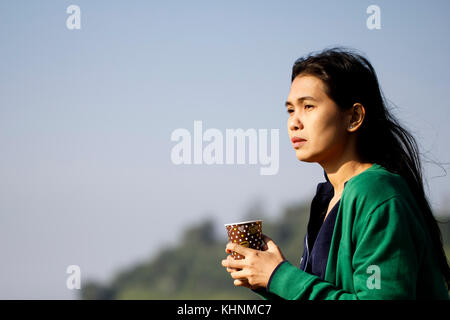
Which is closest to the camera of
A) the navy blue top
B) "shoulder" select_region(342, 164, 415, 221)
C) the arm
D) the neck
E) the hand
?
the arm

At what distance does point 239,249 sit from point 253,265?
127 mm

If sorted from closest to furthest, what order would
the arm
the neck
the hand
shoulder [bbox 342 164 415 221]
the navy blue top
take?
the arm
shoulder [bbox 342 164 415 221]
the hand
the navy blue top
the neck

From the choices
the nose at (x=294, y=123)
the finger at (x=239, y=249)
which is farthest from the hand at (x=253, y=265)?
the nose at (x=294, y=123)

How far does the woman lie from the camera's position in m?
2.41

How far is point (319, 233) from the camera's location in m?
2.85

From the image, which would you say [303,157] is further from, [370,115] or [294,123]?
[370,115]

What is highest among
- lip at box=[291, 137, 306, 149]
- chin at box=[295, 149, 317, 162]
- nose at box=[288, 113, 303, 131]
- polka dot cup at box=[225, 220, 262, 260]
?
nose at box=[288, 113, 303, 131]

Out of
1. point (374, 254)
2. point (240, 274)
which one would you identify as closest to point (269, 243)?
point (240, 274)

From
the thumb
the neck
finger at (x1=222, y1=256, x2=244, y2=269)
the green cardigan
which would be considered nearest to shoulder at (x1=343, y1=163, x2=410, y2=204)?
the green cardigan

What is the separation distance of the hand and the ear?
773mm

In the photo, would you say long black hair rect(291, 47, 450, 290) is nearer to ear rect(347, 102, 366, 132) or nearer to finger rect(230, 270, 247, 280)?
ear rect(347, 102, 366, 132)

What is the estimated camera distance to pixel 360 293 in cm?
238
